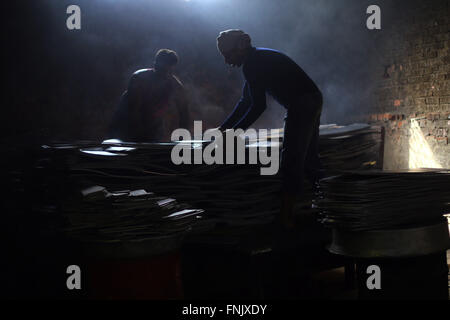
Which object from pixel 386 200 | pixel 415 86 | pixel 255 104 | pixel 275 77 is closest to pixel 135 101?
pixel 255 104

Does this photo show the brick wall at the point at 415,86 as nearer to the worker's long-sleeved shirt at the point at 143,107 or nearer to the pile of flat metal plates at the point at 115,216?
the worker's long-sleeved shirt at the point at 143,107

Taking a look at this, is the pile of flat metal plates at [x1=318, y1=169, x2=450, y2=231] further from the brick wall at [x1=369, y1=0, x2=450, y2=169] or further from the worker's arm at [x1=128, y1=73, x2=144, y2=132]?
the brick wall at [x1=369, y1=0, x2=450, y2=169]

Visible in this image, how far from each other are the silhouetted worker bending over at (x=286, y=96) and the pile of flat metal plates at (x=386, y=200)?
20 cm

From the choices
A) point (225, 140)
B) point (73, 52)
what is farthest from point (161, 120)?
point (73, 52)

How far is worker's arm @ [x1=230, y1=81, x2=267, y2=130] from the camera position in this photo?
2.81 m

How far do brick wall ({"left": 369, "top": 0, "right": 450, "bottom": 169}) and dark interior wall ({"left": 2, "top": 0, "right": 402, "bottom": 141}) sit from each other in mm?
226

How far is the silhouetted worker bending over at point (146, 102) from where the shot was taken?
12.6ft

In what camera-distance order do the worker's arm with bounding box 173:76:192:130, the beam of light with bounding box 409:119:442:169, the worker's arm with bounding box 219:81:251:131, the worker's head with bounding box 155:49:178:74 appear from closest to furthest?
the worker's arm with bounding box 219:81:251:131, the worker's head with bounding box 155:49:178:74, the worker's arm with bounding box 173:76:192:130, the beam of light with bounding box 409:119:442:169

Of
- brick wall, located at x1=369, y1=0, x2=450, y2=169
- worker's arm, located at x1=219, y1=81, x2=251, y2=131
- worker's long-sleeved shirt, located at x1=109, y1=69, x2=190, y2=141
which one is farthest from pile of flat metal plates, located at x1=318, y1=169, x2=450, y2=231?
brick wall, located at x1=369, y1=0, x2=450, y2=169

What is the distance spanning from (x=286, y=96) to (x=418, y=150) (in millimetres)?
2762

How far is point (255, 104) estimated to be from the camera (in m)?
2.84

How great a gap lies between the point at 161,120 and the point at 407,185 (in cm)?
214

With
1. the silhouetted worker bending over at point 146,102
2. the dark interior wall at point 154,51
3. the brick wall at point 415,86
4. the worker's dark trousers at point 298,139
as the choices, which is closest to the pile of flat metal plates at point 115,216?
the worker's dark trousers at point 298,139
